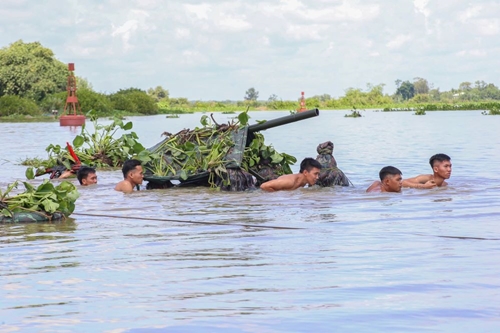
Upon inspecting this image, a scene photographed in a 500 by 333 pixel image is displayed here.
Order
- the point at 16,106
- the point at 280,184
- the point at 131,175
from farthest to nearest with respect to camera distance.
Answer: the point at 16,106
the point at 131,175
the point at 280,184

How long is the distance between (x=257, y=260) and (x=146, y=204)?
4958 millimetres

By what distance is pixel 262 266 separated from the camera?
6027 millimetres

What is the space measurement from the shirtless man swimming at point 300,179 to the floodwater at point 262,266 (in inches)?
14.5

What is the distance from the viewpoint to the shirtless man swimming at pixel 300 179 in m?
11.6

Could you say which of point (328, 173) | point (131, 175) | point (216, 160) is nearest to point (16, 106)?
point (131, 175)

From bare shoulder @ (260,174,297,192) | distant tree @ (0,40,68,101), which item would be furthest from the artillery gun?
distant tree @ (0,40,68,101)

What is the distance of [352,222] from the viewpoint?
8.66m

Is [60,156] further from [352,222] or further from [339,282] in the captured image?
[339,282]

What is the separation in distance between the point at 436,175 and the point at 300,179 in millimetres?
1905

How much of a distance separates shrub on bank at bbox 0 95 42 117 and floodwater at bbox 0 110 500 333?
56.8m

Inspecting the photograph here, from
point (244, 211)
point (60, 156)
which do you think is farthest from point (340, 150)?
point (244, 211)

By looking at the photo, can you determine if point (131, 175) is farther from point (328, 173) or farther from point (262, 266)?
point (262, 266)

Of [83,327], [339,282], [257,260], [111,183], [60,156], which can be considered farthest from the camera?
[60,156]

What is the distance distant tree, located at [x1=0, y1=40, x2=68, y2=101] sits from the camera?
2852 inches
